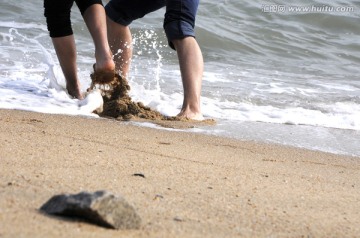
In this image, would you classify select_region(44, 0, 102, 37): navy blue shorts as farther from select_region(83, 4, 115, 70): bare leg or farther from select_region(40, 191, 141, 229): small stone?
select_region(40, 191, 141, 229): small stone

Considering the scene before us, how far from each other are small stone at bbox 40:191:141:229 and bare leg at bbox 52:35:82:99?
283 cm

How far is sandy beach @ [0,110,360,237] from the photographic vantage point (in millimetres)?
1991

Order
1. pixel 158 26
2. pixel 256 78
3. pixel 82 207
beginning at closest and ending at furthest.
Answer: pixel 82 207 < pixel 256 78 < pixel 158 26

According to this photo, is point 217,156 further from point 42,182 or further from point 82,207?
point 82,207

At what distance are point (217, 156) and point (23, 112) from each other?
1.36m

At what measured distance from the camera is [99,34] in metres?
4.48

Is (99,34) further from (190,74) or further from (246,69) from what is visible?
(246,69)

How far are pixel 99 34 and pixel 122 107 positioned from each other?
472 mm

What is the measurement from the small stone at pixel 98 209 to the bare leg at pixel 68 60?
283 cm

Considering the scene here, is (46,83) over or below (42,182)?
below

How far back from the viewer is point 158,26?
31.7 ft

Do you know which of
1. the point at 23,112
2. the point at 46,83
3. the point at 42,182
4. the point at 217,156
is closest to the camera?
the point at 42,182

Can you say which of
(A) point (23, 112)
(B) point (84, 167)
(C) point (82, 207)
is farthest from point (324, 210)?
(A) point (23, 112)

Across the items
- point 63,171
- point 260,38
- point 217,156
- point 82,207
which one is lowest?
point 260,38
